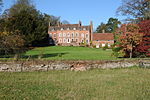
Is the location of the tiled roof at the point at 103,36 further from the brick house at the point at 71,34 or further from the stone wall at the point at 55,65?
the stone wall at the point at 55,65

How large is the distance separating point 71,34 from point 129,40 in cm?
5258

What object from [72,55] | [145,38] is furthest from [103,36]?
[145,38]

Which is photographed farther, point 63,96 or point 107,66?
point 107,66

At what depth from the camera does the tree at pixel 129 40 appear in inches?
785

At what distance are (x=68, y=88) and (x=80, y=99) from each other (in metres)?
1.51

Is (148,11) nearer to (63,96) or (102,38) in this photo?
(63,96)

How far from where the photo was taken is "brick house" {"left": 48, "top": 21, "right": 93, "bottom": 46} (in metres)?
71.9

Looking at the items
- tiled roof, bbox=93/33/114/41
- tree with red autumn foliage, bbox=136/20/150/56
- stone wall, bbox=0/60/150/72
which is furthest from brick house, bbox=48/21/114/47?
stone wall, bbox=0/60/150/72

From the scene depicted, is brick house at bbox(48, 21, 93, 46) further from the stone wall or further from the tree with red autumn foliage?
the stone wall

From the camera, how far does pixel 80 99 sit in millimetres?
5773

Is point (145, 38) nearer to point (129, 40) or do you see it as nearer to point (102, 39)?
point (129, 40)

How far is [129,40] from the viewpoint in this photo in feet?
68.4

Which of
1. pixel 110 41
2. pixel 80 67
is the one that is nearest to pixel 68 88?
pixel 80 67

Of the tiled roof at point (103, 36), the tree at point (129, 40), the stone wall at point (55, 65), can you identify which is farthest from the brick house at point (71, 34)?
the stone wall at point (55, 65)
